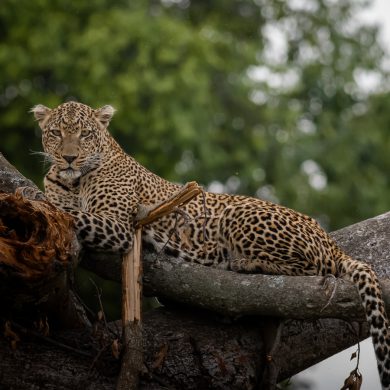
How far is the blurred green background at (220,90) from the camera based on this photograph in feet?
82.9

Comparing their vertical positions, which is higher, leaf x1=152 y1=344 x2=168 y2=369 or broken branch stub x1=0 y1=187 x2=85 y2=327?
broken branch stub x1=0 y1=187 x2=85 y2=327

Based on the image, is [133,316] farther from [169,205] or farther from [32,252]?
[32,252]

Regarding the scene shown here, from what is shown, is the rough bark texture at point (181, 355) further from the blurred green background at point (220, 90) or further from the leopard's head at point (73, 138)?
the blurred green background at point (220, 90)

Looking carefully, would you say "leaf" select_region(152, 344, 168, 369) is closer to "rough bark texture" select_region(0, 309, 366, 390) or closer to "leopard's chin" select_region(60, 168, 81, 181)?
"rough bark texture" select_region(0, 309, 366, 390)

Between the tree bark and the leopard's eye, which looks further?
the leopard's eye

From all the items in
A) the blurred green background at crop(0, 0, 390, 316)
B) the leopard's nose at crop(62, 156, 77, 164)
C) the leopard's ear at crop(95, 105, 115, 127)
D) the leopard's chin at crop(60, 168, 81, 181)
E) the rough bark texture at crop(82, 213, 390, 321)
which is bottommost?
the rough bark texture at crop(82, 213, 390, 321)

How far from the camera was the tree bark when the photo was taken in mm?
8062

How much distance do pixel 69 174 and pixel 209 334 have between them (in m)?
1.98

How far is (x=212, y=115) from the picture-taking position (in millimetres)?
29281

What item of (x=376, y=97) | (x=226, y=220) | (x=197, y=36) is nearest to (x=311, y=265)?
(x=226, y=220)

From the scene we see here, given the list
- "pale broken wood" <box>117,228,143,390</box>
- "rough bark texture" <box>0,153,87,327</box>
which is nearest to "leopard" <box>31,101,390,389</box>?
"pale broken wood" <box>117,228,143,390</box>

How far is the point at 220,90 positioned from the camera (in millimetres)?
31438

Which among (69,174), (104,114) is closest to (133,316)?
(69,174)

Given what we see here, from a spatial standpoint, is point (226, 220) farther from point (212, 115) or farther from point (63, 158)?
point (212, 115)
